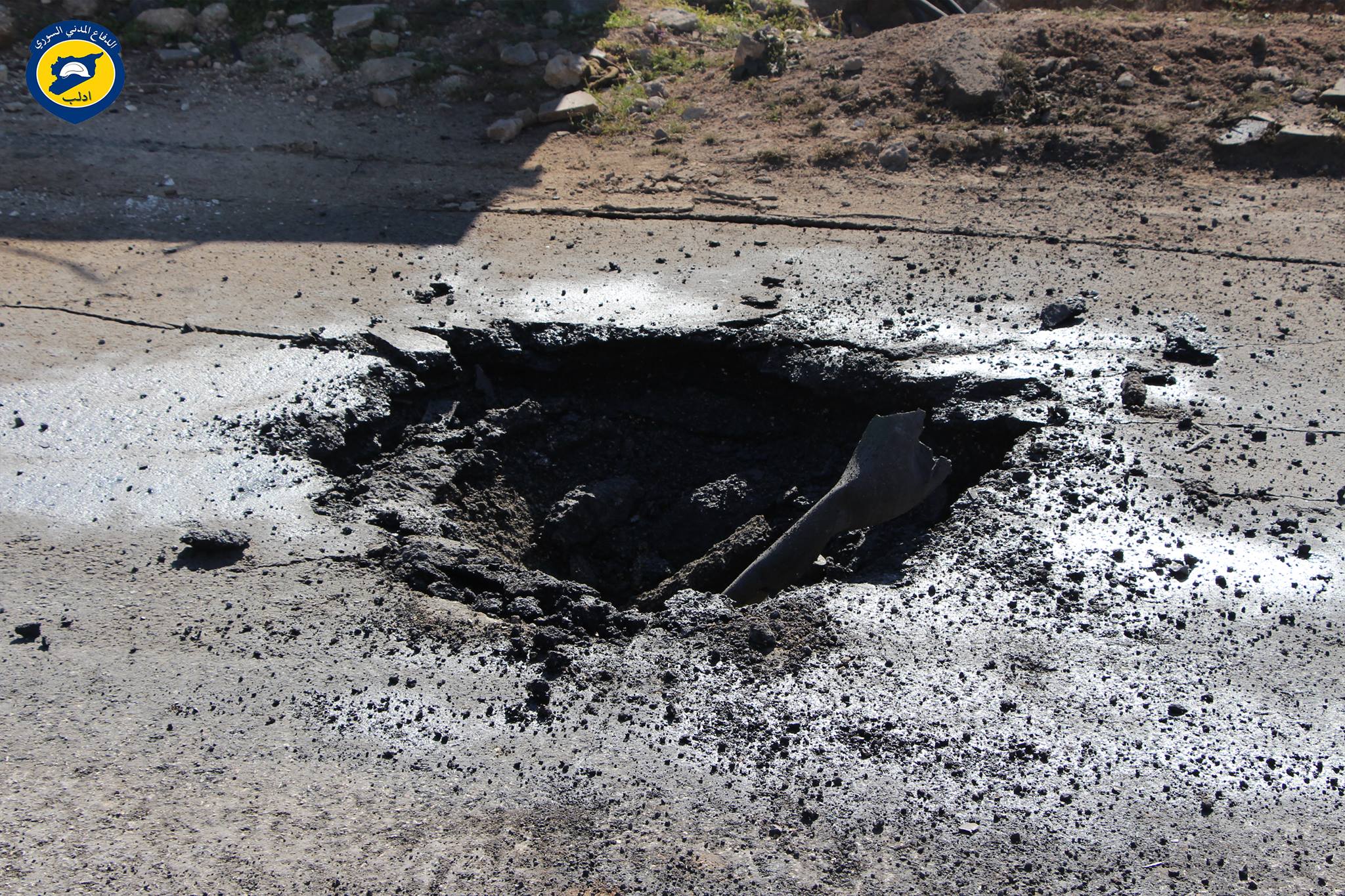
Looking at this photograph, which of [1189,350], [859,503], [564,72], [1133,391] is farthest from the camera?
[564,72]

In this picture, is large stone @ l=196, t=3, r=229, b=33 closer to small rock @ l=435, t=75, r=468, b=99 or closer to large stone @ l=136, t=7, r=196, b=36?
large stone @ l=136, t=7, r=196, b=36

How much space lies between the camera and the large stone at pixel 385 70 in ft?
26.7

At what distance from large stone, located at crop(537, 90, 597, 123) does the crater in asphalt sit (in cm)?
332

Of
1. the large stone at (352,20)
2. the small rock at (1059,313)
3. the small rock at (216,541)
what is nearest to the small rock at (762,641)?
the small rock at (216,541)

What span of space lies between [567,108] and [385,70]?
166 cm

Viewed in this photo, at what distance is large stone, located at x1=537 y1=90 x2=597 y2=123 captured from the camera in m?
7.64

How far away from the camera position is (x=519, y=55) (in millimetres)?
8203

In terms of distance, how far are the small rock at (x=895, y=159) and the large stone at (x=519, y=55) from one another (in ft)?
10.2

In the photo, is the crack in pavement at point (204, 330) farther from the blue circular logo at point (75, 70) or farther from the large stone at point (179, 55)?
the large stone at point (179, 55)

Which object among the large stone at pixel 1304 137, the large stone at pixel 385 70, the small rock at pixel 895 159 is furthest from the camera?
the large stone at pixel 385 70

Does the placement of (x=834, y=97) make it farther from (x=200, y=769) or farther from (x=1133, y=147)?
(x=200, y=769)

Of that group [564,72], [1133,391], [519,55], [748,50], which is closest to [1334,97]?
[1133,391]

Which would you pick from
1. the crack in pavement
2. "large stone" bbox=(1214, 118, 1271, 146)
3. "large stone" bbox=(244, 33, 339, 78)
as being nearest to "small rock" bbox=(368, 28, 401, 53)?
"large stone" bbox=(244, 33, 339, 78)

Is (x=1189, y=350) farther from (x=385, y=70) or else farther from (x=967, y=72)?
(x=385, y=70)
